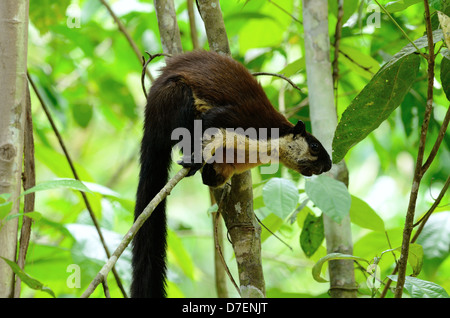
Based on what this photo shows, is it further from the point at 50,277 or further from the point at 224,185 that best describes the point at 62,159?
the point at 224,185

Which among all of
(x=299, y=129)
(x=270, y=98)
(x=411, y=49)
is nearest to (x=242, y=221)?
(x=299, y=129)

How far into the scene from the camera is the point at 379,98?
1597 millimetres

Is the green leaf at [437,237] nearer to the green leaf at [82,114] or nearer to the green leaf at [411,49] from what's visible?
the green leaf at [411,49]

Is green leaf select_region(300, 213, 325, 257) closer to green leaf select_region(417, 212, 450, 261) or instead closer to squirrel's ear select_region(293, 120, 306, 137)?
squirrel's ear select_region(293, 120, 306, 137)

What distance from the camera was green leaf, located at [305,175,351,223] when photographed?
1576 millimetres

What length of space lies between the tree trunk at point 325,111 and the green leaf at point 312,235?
0.15 metres

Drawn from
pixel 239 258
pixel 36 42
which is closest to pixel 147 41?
pixel 36 42

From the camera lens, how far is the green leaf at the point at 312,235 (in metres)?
2.41

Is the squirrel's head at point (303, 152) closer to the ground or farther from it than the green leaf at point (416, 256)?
farther from it

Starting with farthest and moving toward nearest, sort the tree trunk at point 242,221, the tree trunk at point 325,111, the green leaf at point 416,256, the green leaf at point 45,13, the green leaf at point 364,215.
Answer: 1. the green leaf at point 45,13
2. the tree trunk at point 325,111
3. the green leaf at point 364,215
4. the tree trunk at point 242,221
5. the green leaf at point 416,256

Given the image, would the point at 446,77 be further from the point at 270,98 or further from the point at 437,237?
the point at 270,98

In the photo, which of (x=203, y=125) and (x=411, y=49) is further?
(x=203, y=125)

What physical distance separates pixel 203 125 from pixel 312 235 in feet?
2.33

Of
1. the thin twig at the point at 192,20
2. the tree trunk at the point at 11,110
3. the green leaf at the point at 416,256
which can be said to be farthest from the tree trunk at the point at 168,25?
the green leaf at the point at 416,256
